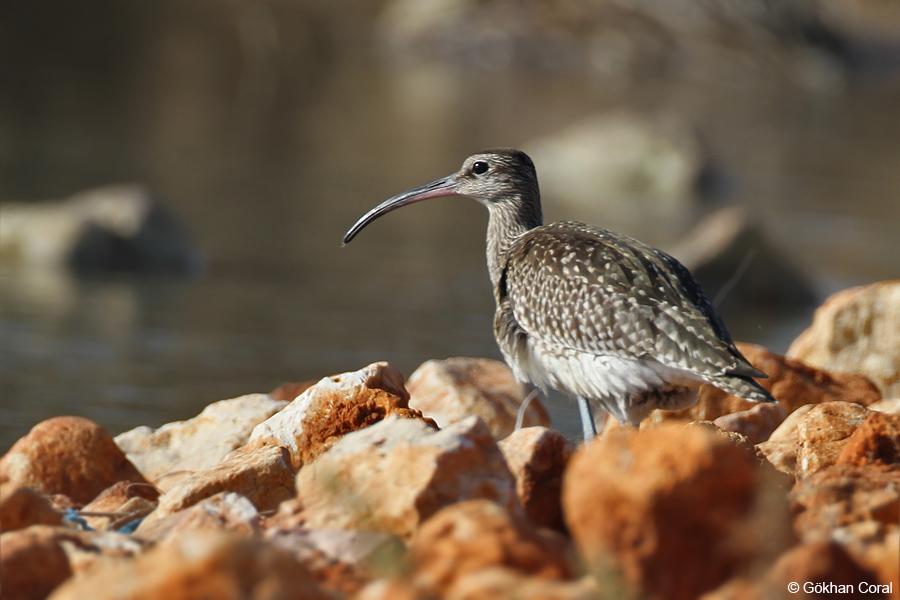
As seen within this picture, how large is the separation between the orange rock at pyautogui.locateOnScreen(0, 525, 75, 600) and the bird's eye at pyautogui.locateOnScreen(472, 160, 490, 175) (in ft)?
13.4

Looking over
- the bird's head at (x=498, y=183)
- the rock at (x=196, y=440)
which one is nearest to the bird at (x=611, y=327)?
the bird's head at (x=498, y=183)

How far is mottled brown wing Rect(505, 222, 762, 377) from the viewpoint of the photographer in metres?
4.89

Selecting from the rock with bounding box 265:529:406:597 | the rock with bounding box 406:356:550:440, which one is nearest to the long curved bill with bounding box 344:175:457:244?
the rock with bounding box 406:356:550:440

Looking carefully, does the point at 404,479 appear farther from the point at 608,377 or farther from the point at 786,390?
the point at 786,390

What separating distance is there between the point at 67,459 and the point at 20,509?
5.21 feet

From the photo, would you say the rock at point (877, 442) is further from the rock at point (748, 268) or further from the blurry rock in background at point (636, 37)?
the blurry rock in background at point (636, 37)

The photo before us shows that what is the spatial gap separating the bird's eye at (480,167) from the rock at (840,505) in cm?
354

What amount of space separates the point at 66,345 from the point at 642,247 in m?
6.04

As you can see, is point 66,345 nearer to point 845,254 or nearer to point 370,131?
point 845,254

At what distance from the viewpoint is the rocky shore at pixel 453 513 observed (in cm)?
252

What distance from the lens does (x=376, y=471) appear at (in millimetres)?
3309

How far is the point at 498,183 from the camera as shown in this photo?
266 inches

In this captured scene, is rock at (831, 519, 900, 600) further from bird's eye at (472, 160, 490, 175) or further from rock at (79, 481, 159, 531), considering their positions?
bird's eye at (472, 160, 490, 175)

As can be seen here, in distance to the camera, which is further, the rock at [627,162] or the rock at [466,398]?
the rock at [627,162]
